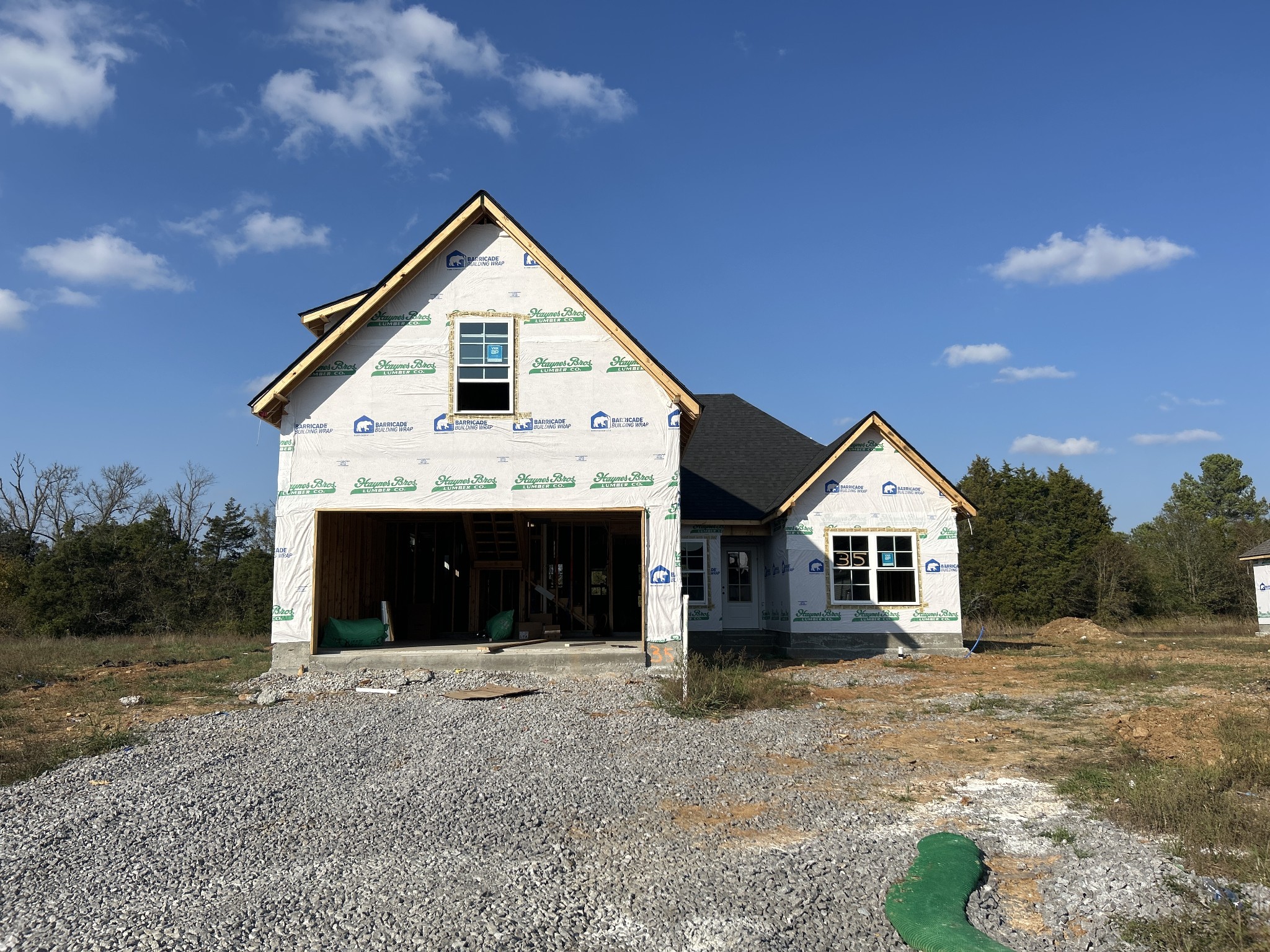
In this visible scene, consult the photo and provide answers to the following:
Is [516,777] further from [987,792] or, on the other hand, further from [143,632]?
[143,632]

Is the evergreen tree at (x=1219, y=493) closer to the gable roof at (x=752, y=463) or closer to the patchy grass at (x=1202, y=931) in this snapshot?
the gable roof at (x=752, y=463)

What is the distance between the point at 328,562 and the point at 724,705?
8.32 metres

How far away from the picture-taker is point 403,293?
15156 millimetres

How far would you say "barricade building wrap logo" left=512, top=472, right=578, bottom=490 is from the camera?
14773 millimetres

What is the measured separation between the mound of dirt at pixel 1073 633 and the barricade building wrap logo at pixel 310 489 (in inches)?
809

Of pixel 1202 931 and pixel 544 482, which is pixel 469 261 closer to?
pixel 544 482

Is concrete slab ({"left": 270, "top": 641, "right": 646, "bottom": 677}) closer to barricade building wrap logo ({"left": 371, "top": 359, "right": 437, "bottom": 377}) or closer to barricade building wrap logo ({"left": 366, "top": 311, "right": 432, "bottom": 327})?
barricade building wrap logo ({"left": 371, "top": 359, "right": 437, "bottom": 377})

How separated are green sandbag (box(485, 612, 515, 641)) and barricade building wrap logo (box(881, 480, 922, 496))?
8.82 m

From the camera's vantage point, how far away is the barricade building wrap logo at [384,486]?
14617 mm

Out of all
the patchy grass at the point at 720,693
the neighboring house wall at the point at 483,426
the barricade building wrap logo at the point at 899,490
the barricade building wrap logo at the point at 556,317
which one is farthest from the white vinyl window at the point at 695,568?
the barricade building wrap logo at the point at 556,317

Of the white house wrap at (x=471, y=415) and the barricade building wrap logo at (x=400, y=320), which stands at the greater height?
the barricade building wrap logo at (x=400, y=320)

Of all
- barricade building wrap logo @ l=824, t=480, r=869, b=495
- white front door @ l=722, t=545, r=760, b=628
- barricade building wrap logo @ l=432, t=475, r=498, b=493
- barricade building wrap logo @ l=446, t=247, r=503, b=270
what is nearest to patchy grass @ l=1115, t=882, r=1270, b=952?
barricade building wrap logo @ l=432, t=475, r=498, b=493

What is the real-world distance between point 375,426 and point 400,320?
2010 mm

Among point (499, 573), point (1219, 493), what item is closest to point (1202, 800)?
point (499, 573)
